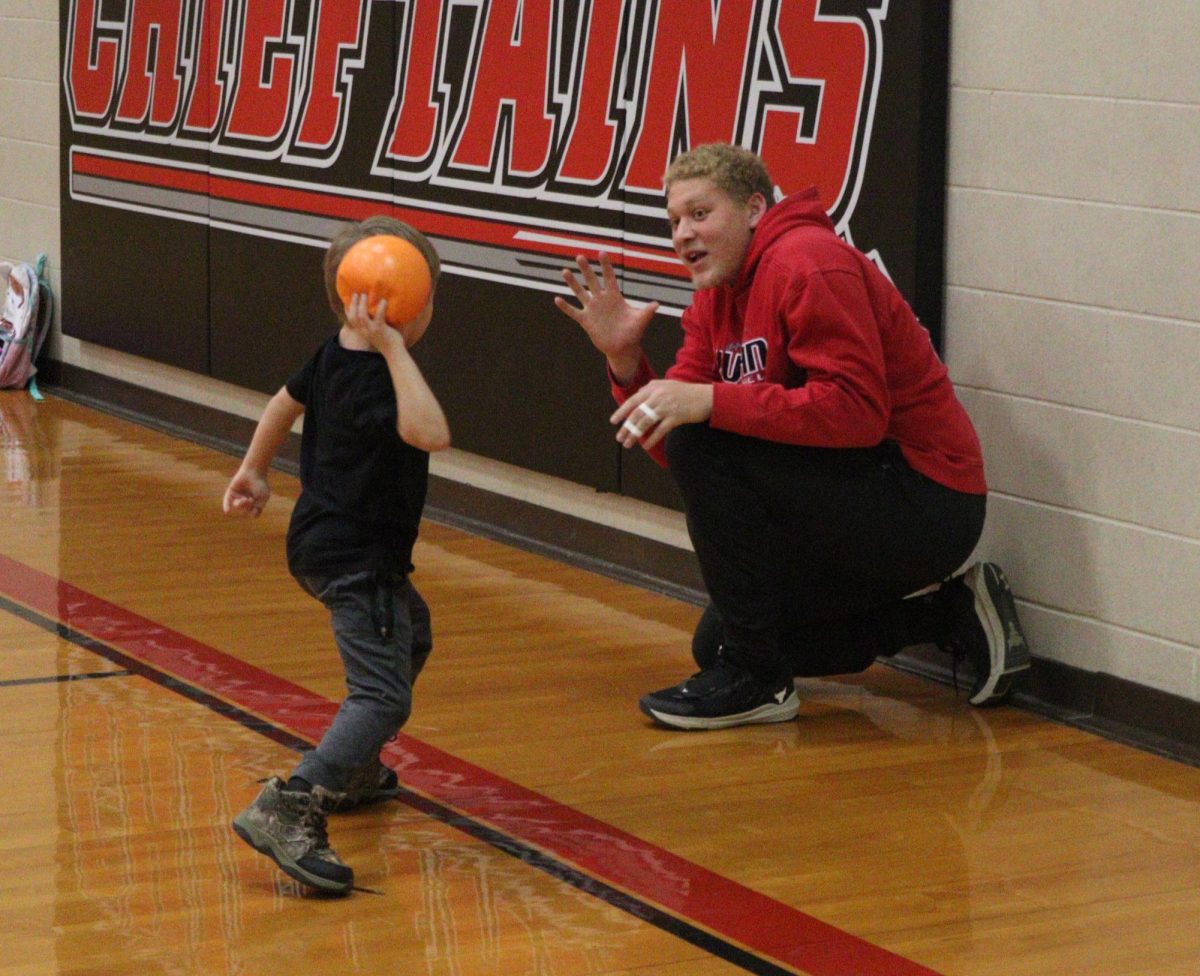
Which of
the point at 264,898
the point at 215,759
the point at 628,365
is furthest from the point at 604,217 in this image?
the point at 264,898

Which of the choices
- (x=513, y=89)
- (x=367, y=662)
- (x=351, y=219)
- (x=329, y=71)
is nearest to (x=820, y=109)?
(x=513, y=89)

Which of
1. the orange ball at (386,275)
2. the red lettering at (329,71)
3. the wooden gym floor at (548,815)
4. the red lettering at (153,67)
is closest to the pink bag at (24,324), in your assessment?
the red lettering at (153,67)

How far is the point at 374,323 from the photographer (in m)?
2.98

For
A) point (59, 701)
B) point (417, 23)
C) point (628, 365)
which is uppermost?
point (417, 23)

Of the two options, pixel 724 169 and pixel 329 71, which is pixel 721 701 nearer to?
pixel 724 169

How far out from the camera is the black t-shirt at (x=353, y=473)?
3.06 m

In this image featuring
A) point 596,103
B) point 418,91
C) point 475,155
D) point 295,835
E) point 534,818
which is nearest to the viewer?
point 295,835

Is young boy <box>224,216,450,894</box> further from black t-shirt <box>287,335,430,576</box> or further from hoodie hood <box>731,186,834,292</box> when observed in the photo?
hoodie hood <box>731,186,834,292</box>

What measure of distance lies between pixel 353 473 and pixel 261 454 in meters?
0.18

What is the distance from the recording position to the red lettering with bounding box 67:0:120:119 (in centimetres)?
770

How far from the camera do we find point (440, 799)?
11.3 ft

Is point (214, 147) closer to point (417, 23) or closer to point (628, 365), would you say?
point (417, 23)

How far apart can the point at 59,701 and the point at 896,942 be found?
1.80m

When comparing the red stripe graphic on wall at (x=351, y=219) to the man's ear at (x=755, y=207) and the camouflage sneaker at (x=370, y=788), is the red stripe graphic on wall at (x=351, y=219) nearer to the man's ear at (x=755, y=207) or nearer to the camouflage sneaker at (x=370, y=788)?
the man's ear at (x=755, y=207)
